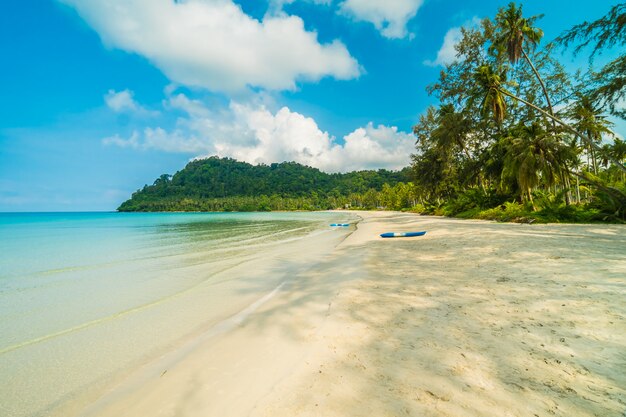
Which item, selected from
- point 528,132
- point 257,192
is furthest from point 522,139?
point 257,192

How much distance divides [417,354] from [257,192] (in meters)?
181

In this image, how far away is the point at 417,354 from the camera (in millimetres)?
2979

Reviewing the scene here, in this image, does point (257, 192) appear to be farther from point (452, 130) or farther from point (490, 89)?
point (490, 89)

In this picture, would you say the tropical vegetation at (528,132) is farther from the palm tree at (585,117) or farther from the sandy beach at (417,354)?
the sandy beach at (417,354)

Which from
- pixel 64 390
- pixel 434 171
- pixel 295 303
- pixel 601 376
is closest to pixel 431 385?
pixel 601 376

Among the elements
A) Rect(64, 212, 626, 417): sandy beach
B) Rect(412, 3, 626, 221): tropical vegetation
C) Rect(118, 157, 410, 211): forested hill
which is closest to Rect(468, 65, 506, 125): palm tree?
Rect(412, 3, 626, 221): tropical vegetation

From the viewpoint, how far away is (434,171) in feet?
121

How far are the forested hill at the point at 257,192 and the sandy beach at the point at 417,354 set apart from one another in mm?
144813

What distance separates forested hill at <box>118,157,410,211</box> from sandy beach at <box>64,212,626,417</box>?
475 feet

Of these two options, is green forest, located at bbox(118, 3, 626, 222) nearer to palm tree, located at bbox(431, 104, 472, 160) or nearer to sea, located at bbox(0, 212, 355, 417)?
palm tree, located at bbox(431, 104, 472, 160)

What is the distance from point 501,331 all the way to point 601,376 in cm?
100

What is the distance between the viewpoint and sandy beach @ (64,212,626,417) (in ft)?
7.35

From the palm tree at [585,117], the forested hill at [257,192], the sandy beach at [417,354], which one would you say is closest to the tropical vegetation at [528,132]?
the palm tree at [585,117]

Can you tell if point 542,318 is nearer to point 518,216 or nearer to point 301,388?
point 301,388
